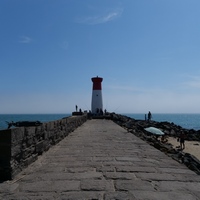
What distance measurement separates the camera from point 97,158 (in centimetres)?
566

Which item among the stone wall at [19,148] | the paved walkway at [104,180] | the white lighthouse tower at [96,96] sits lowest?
the paved walkway at [104,180]

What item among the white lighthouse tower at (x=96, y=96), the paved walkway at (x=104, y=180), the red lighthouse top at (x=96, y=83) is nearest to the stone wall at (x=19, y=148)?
the paved walkway at (x=104, y=180)

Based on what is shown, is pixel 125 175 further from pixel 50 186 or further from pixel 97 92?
pixel 97 92

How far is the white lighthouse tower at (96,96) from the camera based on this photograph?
3488 centimetres

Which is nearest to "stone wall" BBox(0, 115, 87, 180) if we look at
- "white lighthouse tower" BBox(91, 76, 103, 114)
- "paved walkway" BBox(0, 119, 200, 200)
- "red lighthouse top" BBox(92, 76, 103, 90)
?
"paved walkway" BBox(0, 119, 200, 200)

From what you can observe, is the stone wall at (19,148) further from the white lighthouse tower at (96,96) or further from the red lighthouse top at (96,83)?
the red lighthouse top at (96,83)

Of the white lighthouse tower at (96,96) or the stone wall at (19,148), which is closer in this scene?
the stone wall at (19,148)

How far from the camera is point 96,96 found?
3500 centimetres

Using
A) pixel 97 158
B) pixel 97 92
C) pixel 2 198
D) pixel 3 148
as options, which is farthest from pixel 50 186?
pixel 97 92

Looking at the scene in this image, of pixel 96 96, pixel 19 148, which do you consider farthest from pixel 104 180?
pixel 96 96

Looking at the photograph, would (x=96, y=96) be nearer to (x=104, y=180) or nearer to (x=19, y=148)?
(x=19, y=148)

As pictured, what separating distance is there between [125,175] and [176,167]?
1.32 metres

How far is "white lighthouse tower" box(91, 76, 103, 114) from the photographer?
3488 centimetres

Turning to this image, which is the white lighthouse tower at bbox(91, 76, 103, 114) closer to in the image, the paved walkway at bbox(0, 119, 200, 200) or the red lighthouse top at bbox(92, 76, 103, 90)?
the red lighthouse top at bbox(92, 76, 103, 90)
